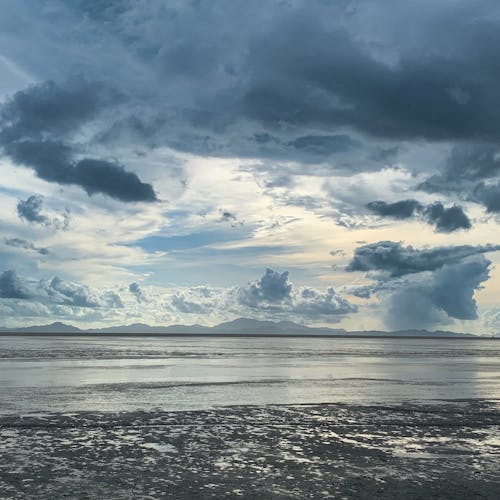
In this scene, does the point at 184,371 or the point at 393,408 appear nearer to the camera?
the point at 393,408

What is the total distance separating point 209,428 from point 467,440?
10222 millimetres

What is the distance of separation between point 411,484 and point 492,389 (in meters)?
28.1

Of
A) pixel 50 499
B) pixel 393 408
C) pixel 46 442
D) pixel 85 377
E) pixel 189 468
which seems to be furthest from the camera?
pixel 85 377

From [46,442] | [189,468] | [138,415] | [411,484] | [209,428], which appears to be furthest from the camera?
[138,415]

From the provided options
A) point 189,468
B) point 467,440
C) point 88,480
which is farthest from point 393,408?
point 88,480

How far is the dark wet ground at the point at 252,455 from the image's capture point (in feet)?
47.5

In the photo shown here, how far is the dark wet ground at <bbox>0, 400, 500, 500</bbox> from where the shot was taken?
1449cm

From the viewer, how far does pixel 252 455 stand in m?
18.4

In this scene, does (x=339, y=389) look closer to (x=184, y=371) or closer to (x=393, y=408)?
(x=393, y=408)

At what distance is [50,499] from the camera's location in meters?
13.3

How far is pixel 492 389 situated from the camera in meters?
39.7

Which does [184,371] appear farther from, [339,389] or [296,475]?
[296,475]

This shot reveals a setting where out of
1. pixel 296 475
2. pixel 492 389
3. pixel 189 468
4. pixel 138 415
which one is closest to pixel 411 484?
pixel 296 475

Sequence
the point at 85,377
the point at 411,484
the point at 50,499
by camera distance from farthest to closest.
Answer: the point at 85,377, the point at 411,484, the point at 50,499
